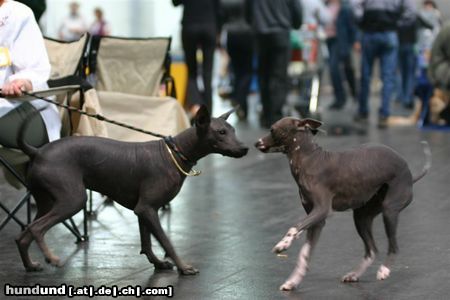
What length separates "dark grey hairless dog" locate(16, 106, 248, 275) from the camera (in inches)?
271

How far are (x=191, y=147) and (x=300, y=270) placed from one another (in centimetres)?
105

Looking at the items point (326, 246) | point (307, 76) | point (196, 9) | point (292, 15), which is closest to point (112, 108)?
point (326, 246)

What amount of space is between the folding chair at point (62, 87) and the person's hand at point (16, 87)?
0.08 m

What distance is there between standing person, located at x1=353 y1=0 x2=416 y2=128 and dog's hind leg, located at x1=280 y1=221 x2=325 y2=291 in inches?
412

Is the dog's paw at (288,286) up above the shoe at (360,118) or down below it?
above

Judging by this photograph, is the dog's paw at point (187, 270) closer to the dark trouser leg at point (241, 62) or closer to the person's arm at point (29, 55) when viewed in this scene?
the person's arm at point (29, 55)

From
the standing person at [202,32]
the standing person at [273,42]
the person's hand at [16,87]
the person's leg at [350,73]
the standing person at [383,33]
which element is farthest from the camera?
the person's leg at [350,73]

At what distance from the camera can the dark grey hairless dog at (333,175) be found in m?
6.57

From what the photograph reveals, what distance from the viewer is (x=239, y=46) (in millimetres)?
18031

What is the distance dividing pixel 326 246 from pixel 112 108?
252cm

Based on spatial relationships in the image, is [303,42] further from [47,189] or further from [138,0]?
[47,189]

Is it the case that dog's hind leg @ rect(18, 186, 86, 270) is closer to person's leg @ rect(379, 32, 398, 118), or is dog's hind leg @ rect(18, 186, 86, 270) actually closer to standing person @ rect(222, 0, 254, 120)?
person's leg @ rect(379, 32, 398, 118)

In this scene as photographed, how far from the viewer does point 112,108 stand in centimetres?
966

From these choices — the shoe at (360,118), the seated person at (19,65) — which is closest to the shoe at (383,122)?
the shoe at (360,118)
